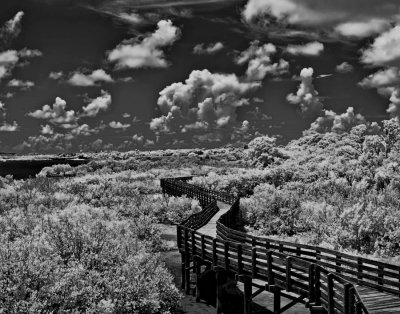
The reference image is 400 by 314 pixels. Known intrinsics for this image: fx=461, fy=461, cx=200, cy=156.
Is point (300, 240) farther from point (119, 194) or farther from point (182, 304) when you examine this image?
point (119, 194)

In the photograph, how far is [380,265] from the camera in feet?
51.9

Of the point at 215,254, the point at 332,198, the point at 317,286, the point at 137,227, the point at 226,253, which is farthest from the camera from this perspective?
the point at 332,198

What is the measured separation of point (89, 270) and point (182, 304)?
5049mm

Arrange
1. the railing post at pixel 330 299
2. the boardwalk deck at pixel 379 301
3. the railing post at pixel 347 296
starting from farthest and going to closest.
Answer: the railing post at pixel 330 299 < the boardwalk deck at pixel 379 301 < the railing post at pixel 347 296

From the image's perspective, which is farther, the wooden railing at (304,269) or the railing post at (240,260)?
the railing post at (240,260)

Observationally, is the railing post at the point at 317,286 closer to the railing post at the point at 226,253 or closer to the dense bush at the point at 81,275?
the railing post at the point at 226,253

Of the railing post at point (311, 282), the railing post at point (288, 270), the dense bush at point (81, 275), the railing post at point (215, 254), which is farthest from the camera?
the railing post at point (215, 254)

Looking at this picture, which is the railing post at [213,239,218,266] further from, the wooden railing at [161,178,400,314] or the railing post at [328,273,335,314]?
the railing post at [328,273,335,314]

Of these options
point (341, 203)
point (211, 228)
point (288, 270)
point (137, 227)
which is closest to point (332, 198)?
point (341, 203)

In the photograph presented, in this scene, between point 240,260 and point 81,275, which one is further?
point 240,260

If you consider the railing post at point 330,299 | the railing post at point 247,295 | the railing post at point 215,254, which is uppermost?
the railing post at point 330,299

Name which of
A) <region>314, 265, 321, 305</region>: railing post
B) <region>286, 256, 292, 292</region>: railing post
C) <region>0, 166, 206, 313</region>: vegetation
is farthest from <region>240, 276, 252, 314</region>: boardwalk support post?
<region>314, 265, 321, 305</region>: railing post

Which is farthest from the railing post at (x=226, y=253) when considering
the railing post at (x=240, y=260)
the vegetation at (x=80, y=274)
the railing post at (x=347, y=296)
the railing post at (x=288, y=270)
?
the railing post at (x=347, y=296)

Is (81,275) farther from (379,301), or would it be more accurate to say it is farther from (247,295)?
(379,301)
